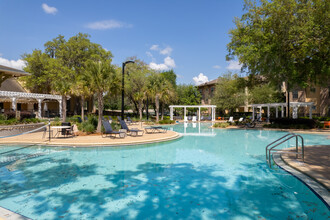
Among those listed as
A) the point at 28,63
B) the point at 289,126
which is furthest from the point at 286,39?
the point at 28,63

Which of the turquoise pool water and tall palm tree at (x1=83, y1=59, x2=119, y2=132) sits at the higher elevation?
tall palm tree at (x1=83, y1=59, x2=119, y2=132)

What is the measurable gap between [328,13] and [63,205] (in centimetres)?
1555

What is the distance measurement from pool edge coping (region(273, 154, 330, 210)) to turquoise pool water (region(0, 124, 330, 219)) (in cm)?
13

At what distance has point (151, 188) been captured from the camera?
5.42m

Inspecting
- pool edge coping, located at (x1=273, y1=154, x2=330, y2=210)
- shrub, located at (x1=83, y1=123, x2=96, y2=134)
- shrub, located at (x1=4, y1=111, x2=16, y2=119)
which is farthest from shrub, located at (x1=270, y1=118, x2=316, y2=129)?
shrub, located at (x1=4, y1=111, x2=16, y2=119)

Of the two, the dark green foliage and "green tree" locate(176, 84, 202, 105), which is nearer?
the dark green foliage

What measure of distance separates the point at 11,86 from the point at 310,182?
A: 40.3 m

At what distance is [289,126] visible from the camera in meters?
20.0

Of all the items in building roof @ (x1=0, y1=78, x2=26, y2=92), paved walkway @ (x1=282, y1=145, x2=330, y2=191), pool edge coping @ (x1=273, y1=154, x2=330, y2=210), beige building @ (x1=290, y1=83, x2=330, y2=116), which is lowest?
pool edge coping @ (x1=273, y1=154, x2=330, y2=210)

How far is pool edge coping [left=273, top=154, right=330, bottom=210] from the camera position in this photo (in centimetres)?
439

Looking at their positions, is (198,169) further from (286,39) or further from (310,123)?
(310,123)

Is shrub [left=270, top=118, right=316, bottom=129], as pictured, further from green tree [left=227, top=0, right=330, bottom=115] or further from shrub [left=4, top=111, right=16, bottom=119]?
shrub [left=4, top=111, right=16, bottom=119]

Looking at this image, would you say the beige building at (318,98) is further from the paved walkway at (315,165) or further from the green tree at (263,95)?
the paved walkway at (315,165)

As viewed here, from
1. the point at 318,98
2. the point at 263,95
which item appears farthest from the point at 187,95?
the point at 318,98
